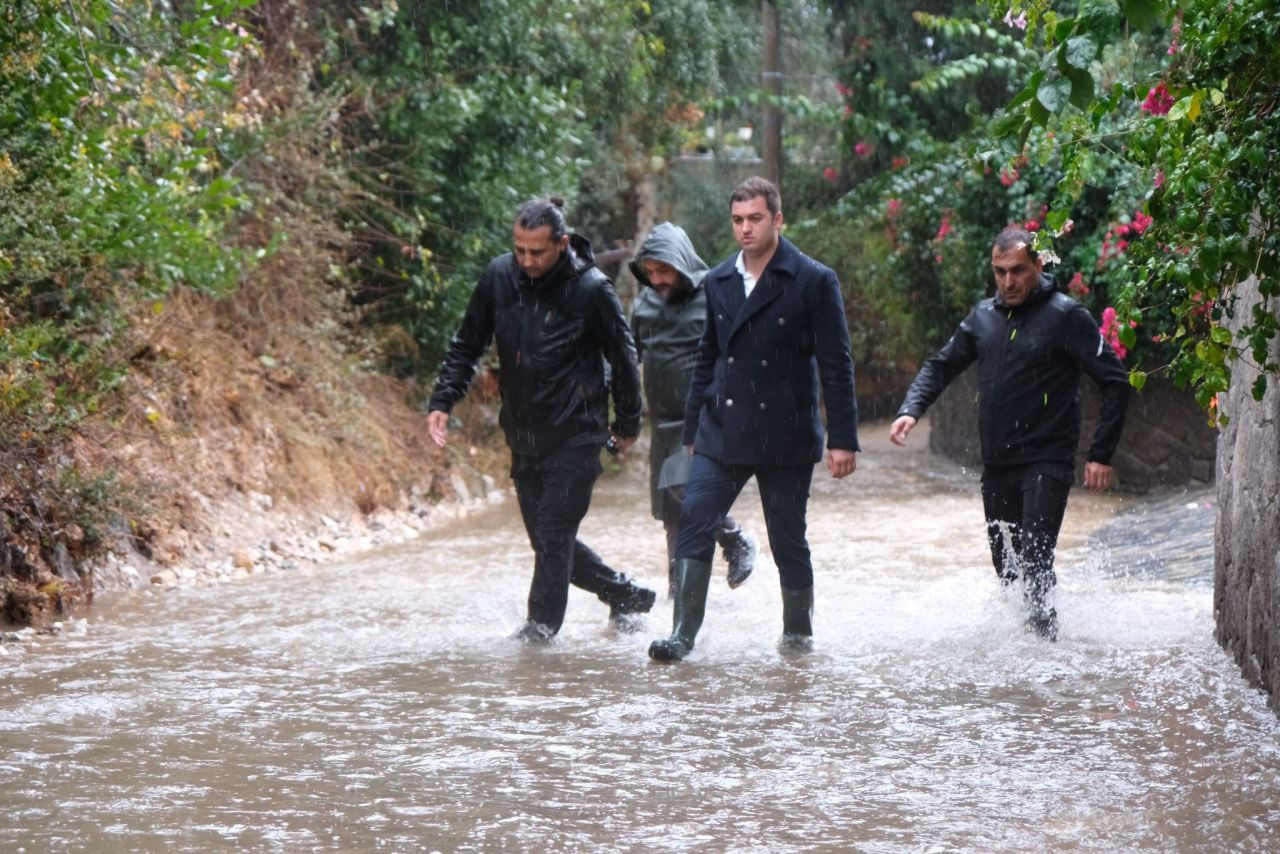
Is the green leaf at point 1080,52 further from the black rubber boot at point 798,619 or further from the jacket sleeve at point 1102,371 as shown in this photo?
the black rubber boot at point 798,619

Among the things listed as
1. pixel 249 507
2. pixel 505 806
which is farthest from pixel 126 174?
pixel 505 806

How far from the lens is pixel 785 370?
22.5ft

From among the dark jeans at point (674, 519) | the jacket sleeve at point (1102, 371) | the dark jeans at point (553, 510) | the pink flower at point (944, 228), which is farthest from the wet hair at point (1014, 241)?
the pink flower at point (944, 228)

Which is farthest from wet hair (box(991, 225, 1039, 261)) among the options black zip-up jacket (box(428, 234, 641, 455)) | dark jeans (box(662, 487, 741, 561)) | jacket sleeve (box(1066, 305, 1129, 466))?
dark jeans (box(662, 487, 741, 561))

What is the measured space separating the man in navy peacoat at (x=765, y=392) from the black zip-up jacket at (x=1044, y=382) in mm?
397

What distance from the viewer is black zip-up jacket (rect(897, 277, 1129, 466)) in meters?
6.94

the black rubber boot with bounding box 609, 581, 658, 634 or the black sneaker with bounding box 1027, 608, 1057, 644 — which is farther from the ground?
the black rubber boot with bounding box 609, 581, 658, 634

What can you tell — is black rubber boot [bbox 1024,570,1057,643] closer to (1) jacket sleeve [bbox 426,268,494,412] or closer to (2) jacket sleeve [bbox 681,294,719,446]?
(2) jacket sleeve [bbox 681,294,719,446]

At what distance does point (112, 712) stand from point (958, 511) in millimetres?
8680

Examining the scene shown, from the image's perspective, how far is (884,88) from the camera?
65.6 feet

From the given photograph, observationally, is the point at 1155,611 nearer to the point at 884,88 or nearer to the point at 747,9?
the point at 884,88

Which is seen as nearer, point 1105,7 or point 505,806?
point 1105,7

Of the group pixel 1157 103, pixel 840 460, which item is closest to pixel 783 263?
pixel 840 460

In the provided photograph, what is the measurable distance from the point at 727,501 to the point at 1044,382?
1.45m
